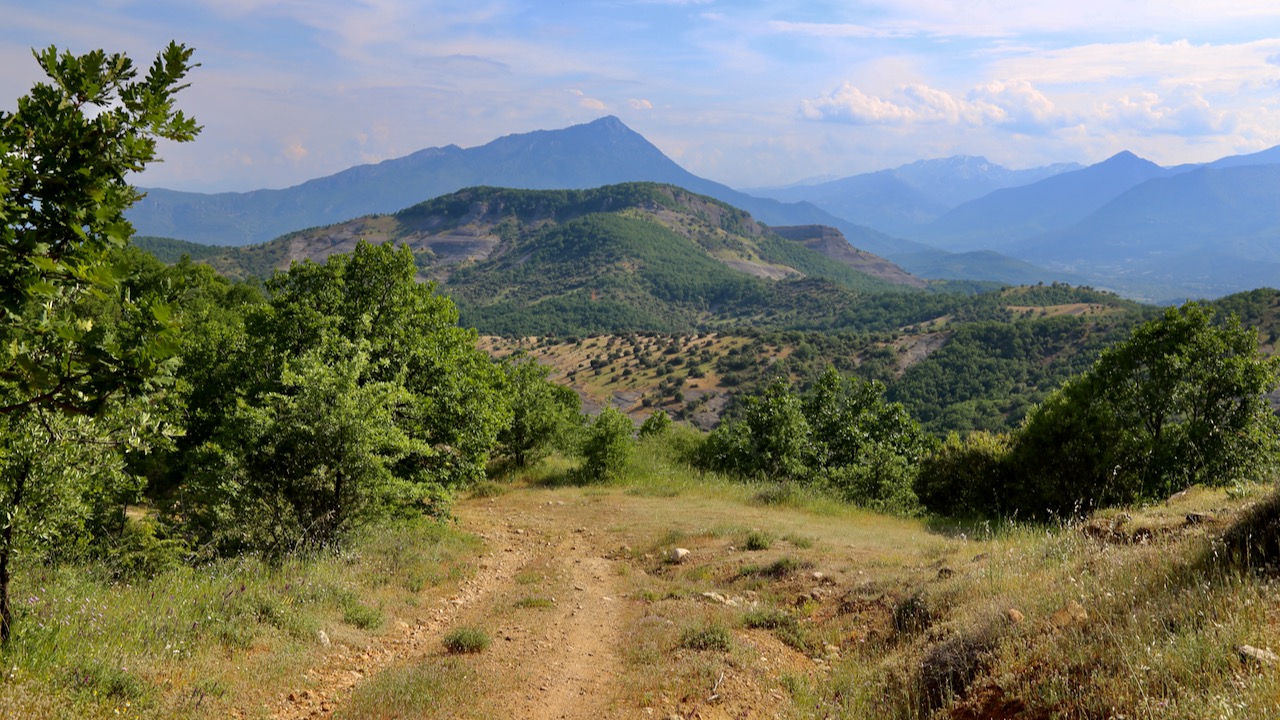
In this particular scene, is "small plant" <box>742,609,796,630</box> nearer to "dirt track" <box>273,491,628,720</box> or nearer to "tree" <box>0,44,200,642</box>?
"dirt track" <box>273,491,628,720</box>

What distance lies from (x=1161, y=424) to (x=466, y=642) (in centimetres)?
2032

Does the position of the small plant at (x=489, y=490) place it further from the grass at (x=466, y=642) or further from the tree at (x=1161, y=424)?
the tree at (x=1161, y=424)

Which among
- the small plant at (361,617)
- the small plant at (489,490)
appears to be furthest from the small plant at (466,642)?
the small plant at (489,490)

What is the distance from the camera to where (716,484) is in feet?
75.2

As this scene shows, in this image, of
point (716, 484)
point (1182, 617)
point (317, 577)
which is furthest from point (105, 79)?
point (716, 484)

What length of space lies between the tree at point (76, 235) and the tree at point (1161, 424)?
20.2 m

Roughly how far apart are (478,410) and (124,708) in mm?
10810

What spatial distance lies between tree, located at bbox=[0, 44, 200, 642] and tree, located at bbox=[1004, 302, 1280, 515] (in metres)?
20.2

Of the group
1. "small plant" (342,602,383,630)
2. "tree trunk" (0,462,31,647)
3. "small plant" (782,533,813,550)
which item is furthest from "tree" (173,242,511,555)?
"small plant" (782,533,813,550)

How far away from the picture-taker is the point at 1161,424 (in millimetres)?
18625

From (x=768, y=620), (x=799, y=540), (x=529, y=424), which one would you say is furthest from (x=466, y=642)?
(x=529, y=424)

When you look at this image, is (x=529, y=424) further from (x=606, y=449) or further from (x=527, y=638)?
(x=527, y=638)

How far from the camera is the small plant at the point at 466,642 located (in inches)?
333

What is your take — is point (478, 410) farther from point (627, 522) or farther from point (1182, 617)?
point (1182, 617)
